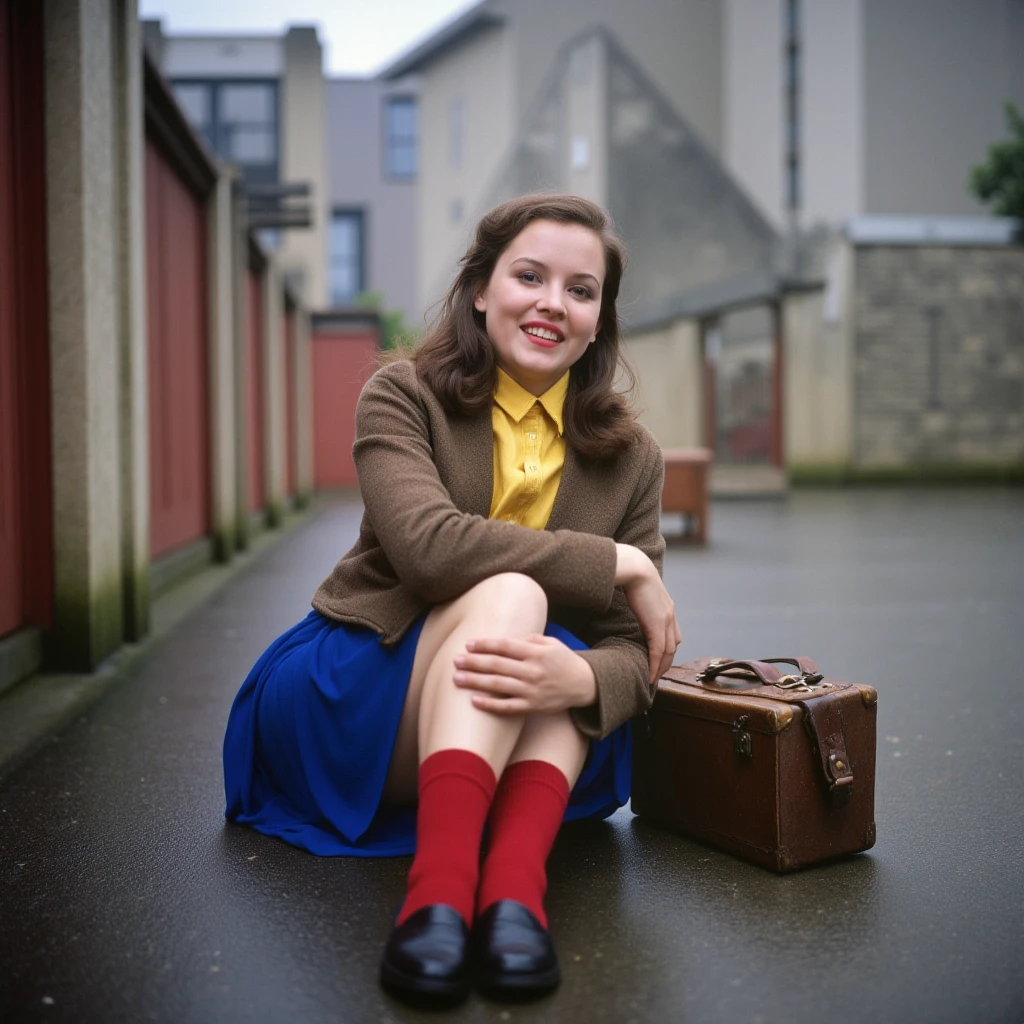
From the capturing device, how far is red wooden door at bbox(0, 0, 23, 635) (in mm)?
3938

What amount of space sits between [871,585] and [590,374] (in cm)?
516

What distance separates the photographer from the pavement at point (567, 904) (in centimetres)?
182

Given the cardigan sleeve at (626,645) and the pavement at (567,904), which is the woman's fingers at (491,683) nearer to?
the cardigan sleeve at (626,645)

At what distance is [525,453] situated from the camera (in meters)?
2.56


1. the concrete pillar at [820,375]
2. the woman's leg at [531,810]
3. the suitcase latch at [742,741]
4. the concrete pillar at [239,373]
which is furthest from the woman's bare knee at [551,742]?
the concrete pillar at [820,375]

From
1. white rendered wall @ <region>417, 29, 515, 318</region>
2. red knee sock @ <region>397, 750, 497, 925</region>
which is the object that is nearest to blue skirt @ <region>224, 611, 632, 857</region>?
red knee sock @ <region>397, 750, 497, 925</region>

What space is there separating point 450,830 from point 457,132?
34190 millimetres

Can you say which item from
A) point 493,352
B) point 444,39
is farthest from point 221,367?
point 444,39

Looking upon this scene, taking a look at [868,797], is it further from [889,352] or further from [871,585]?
[889,352]

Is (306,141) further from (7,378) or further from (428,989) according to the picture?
(428,989)

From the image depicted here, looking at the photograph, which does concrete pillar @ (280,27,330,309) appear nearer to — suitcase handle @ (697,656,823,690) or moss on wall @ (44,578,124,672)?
moss on wall @ (44,578,124,672)

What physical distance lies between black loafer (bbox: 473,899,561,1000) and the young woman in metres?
0.02

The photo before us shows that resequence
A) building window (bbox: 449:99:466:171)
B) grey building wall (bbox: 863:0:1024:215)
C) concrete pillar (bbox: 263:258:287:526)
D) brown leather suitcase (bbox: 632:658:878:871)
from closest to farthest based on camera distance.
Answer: brown leather suitcase (bbox: 632:658:878:871) < concrete pillar (bbox: 263:258:287:526) < grey building wall (bbox: 863:0:1024:215) < building window (bbox: 449:99:466:171)

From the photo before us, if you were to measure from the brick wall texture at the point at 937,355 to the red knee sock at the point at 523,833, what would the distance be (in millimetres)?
19484
